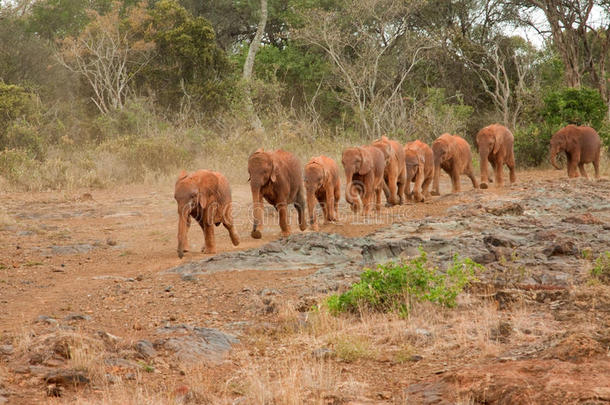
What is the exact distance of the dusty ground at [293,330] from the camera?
5035 mm

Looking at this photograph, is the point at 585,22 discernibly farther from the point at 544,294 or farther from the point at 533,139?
the point at 544,294

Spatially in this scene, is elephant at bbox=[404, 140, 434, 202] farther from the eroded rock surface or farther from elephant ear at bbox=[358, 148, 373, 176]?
the eroded rock surface

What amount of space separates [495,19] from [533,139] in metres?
9.70

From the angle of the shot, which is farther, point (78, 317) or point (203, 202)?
point (203, 202)

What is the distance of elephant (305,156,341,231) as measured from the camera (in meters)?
13.2

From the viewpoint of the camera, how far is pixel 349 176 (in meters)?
14.1

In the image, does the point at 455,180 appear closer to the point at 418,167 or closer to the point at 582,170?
the point at 418,167

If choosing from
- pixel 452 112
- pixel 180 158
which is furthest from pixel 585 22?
pixel 180 158

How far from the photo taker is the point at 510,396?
14.7ft

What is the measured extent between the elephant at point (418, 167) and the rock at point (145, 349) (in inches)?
433

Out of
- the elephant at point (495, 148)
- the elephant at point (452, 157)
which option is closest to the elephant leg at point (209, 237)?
the elephant at point (452, 157)

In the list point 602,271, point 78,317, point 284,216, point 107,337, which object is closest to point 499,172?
point 284,216

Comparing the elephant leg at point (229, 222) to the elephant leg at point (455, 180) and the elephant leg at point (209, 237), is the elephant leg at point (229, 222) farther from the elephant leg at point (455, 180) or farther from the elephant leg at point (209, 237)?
the elephant leg at point (455, 180)

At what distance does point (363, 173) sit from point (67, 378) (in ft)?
31.0
